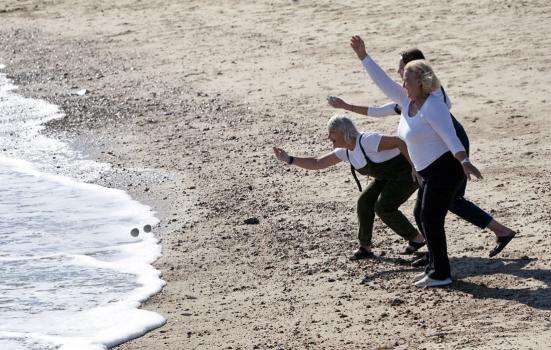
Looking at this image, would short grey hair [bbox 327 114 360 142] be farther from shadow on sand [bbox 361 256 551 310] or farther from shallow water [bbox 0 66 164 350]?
shallow water [bbox 0 66 164 350]

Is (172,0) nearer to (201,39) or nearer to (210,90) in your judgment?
(201,39)

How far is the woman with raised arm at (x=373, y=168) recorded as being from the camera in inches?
332

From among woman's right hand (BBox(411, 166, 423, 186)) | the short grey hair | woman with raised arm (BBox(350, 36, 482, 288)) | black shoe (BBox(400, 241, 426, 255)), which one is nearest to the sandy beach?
black shoe (BBox(400, 241, 426, 255))

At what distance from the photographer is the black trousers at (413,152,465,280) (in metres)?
7.91

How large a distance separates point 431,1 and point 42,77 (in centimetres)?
529

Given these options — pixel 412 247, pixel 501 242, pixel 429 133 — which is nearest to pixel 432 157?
pixel 429 133

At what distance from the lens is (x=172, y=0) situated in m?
19.4

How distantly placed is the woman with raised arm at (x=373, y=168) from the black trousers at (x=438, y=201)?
0.43 metres

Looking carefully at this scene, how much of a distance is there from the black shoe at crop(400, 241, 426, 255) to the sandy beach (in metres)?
0.12

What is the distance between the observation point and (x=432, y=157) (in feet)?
25.8

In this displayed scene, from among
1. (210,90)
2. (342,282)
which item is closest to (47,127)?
(210,90)

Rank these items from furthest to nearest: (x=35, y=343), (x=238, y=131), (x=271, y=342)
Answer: (x=238, y=131), (x=35, y=343), (x=271, y=342)

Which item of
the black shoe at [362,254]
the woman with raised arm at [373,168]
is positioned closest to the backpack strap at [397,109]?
the woman with raised arm at [373,168]

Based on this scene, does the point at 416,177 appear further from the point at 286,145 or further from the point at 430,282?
the point at 286,145
